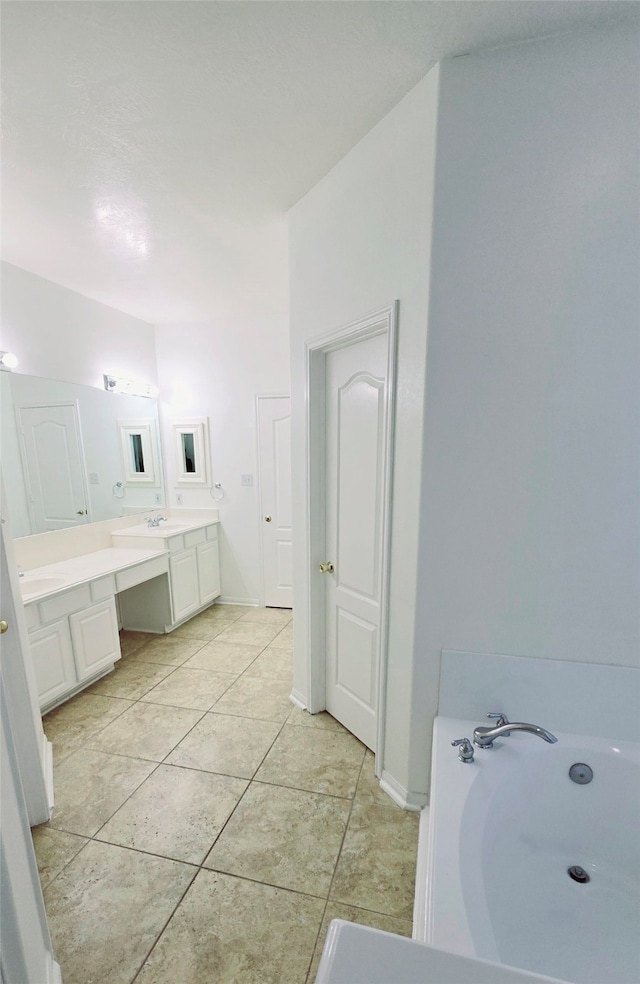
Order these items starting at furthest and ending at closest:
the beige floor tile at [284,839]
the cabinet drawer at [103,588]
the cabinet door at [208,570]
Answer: the cabinet door at [208,570] < the cabinet drawer at [103,588] < the beige floor tile at [284,839]

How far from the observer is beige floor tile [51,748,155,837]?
5.40 feet

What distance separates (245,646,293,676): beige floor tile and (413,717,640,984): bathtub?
4.66 ft

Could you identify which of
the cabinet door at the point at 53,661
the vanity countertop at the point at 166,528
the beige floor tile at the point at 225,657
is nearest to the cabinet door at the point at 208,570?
the vanity countertop at the point at 166,528

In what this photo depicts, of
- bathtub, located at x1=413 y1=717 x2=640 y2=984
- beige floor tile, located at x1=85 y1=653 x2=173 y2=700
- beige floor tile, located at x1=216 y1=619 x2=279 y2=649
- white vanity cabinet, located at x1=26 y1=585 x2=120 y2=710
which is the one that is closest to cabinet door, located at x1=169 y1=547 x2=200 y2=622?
beige floor tile, located at x1=216 y1=619 x2=279 y2=649

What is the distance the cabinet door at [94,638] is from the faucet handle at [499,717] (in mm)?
2375

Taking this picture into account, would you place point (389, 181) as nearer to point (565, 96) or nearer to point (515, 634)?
point (565, 96)

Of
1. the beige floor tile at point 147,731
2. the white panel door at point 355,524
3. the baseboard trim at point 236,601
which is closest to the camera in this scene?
the white panel door at point 355,524

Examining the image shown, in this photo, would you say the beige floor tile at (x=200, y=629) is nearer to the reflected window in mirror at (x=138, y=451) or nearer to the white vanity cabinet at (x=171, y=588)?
the white vanity cabinet at (x=171, y=588)

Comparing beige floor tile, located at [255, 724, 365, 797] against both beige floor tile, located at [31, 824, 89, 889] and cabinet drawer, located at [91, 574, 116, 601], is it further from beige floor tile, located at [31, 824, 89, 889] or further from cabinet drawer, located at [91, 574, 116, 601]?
cabinet drawer, located at [91, 574, 116, 601]

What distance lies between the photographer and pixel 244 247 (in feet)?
7.84

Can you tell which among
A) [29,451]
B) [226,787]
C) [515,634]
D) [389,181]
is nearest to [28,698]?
[226,787]

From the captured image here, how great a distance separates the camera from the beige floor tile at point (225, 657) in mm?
2812

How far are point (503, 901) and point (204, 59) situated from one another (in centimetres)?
276

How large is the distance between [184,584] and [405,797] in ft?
8.04
